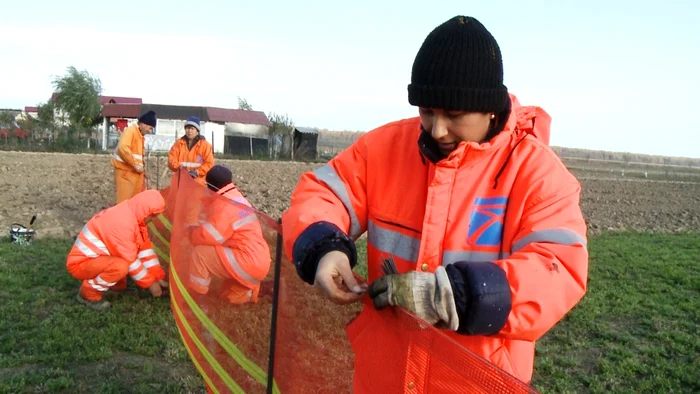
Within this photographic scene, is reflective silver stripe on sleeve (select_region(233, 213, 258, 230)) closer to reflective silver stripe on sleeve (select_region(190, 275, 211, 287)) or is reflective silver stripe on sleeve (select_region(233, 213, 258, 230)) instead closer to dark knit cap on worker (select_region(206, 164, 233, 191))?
reflective silver stripe on sleeve (select_region(190, 275, 211, 287))

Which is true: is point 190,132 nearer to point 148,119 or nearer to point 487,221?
point 148,119

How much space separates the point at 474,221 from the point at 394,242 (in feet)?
0.92

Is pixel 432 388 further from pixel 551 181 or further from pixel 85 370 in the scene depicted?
pixel 85 370

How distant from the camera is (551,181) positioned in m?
1.75

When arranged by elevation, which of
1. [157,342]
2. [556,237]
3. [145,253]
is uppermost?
[556,237]

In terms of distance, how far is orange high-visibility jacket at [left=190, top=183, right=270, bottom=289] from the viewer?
9.63 feet

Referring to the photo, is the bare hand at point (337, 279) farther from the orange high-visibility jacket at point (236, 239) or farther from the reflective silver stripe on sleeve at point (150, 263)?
the reflective silver stripe on sleeve at point (150, 263)

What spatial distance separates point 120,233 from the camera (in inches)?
234

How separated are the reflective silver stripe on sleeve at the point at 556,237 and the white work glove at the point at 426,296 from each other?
291mm

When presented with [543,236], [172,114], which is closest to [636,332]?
[543,236]

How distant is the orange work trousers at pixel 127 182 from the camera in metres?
9.90

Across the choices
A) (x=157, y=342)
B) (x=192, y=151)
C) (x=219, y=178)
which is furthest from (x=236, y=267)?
(x=192, y=151)

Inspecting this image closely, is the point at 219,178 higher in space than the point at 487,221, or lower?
lower

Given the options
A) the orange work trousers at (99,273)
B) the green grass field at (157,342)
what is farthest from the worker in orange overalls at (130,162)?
the orange work trousers at (99,273)
